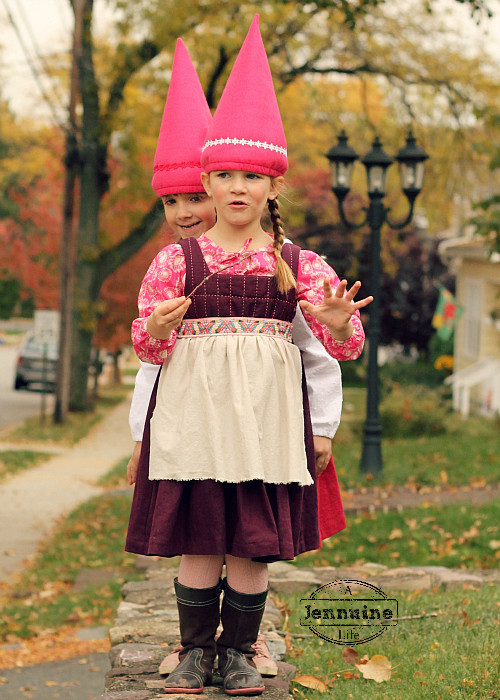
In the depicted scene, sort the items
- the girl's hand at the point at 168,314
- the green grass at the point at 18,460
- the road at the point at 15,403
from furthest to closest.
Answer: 1. the road at the point at 15,403
2. the green grass at the point at 18,460
3. the girl's hand at the point at 168,314

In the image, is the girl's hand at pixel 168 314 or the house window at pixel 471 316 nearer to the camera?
the girl's hand at pixel 168 314

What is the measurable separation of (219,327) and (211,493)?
55 centimetres

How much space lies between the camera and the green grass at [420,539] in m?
6.50

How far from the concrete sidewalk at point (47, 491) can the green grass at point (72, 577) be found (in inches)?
9.3

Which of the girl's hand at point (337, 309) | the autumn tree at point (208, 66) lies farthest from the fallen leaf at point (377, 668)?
the autumn tree at point (208, 66)

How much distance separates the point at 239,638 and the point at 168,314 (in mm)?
1156

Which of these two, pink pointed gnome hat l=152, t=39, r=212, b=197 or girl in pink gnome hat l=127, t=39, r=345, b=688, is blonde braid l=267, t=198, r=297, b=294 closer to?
girl in pink gnome hat l=127, t=39, r=345, b=688

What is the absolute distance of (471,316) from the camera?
67.4ft

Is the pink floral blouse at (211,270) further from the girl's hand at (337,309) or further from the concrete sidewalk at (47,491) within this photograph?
the concrete sidewalk at (47,491)

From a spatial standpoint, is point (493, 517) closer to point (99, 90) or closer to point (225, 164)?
point (225, 164)

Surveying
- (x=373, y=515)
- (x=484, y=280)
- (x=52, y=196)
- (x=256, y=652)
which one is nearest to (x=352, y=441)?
(x=373, y=515)

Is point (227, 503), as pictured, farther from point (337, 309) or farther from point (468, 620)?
point (468, 620)

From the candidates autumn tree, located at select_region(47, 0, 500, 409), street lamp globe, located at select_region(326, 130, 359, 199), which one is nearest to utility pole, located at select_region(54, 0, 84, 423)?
autumn tree, located at select_region(47, 0, 500, 409)

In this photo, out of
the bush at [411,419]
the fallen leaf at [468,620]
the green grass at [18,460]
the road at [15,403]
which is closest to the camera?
the fallen leaf at [468,620]
